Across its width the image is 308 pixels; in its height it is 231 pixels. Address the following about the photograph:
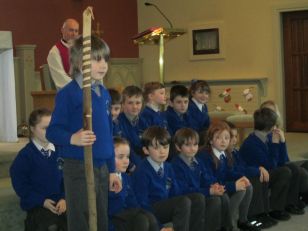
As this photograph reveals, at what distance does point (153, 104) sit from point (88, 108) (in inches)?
94.7

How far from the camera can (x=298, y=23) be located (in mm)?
10094

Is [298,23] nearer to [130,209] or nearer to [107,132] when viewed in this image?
[130,209]

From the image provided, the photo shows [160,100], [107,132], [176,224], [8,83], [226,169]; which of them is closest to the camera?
[107,132]

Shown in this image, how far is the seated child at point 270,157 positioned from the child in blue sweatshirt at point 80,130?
2441 mm

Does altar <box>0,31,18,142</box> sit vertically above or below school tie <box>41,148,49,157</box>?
above

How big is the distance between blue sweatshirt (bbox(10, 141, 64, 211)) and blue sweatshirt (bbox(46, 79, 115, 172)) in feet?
2.64

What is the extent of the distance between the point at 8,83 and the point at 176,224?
234cm

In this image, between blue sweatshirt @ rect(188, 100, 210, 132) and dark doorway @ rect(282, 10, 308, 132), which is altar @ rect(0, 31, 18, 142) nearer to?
blue sweatshirt @ rect(188, 100, 210, 132)

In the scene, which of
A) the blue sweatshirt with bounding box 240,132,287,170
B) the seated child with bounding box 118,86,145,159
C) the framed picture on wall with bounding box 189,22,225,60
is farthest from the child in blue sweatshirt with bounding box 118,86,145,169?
the framed picture on wall with bounding box 189,22,225,60

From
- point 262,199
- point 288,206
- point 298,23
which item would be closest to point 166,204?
point 262,199

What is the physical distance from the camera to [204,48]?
1112 centimetres

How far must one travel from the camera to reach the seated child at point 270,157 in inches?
197

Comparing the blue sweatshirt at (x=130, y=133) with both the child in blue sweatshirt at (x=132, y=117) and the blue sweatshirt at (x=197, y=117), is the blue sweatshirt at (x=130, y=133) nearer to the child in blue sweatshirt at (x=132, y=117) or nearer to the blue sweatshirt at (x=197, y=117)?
the child in blue sweatshirt at (x=132, y=117)

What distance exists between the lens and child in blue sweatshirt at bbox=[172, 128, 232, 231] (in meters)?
4.13
